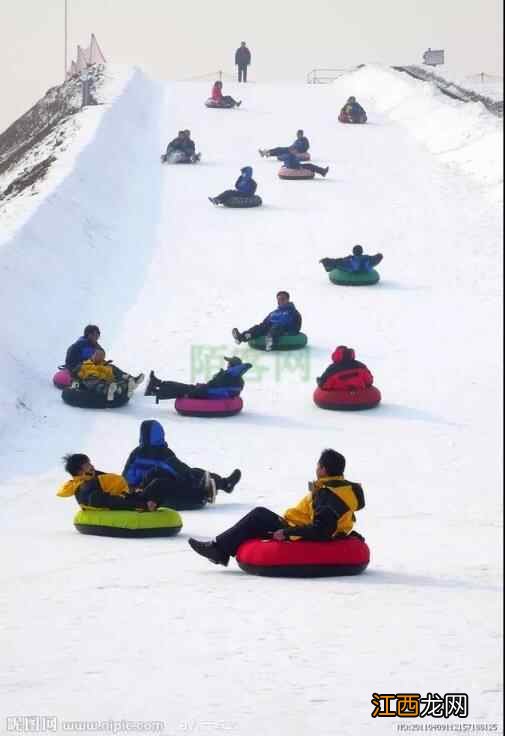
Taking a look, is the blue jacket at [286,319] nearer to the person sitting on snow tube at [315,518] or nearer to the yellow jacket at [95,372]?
the yellow jacket at [95,372]

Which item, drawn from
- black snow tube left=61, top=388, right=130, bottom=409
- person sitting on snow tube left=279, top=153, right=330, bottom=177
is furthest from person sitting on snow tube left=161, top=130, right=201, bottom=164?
black snow tube left=61, top=388, right=130, bottom=409

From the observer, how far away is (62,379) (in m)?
16.0

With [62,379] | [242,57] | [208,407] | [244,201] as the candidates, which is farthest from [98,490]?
[242,57]

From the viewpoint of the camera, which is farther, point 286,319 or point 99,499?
point 286,319

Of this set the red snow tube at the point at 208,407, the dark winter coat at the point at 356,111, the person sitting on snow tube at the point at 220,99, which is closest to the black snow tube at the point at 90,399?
the red snow tube at the point at 208,407

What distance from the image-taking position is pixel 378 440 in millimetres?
14195

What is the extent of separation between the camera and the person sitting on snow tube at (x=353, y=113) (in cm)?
3622

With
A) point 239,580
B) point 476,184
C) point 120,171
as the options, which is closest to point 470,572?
point 239,580

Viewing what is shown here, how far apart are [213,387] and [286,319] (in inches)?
102

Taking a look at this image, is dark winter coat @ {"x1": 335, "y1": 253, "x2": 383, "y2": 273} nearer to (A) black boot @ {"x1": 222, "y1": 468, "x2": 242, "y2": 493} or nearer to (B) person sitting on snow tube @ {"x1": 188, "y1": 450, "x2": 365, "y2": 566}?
(A) black boot @ {"x1": 222, "y1": 468, "x2": 242, "y2": 493}

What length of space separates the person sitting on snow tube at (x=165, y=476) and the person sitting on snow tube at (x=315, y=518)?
1815 millimetres

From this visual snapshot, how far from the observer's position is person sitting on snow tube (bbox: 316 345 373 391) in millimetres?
15156

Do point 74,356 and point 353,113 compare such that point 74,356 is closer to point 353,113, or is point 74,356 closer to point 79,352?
point 79,352

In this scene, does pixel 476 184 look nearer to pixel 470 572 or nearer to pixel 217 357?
pixel 217 357
